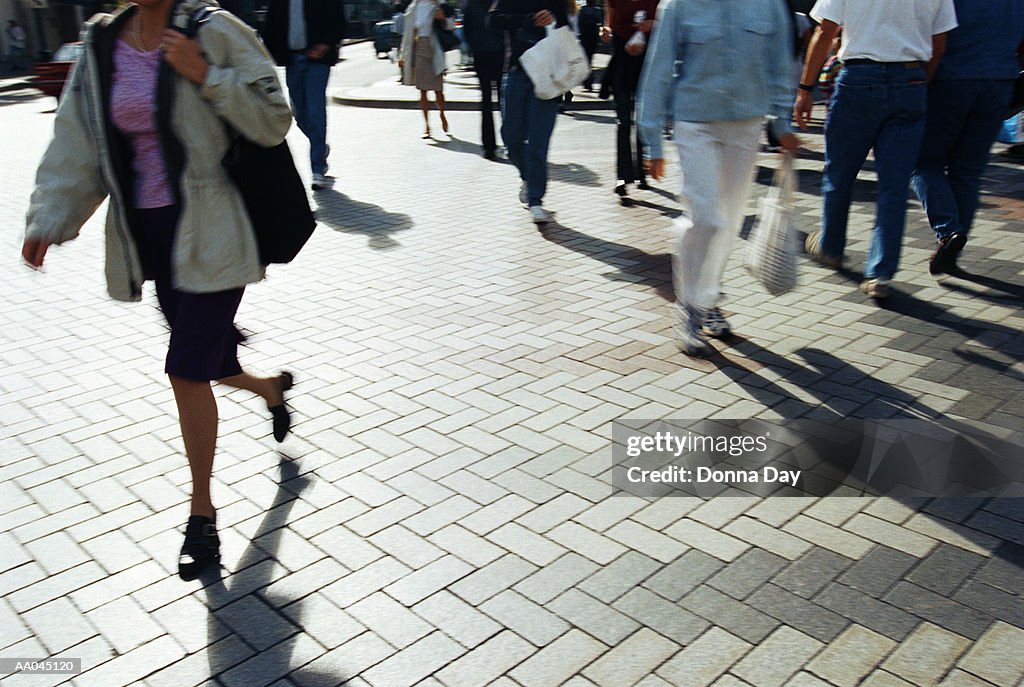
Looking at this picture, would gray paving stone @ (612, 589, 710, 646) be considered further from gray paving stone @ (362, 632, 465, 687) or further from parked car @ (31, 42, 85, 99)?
parked car @ (31, 42, 85, 99)

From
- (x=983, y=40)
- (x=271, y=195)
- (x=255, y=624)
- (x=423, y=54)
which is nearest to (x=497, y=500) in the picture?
(x=255, y=624)

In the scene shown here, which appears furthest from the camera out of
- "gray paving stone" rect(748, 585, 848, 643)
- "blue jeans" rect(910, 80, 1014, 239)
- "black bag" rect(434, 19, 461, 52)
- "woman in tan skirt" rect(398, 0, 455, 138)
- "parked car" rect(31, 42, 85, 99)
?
"parked car" rect(31, 42, 85, 99)

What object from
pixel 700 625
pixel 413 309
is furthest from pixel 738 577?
pixel 413 309

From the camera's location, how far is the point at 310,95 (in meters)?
9.14

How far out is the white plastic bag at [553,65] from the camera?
731cm

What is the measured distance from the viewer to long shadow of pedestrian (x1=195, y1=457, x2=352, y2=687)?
2701 mm

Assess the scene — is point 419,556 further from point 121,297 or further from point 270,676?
point 121,297

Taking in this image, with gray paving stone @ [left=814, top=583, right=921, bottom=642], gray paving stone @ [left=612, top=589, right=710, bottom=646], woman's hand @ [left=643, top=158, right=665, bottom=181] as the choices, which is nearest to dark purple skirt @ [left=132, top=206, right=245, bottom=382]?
gray paving stone @ [left=612, top=589, right=710, bottom=646]

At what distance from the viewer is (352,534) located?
3.40 m

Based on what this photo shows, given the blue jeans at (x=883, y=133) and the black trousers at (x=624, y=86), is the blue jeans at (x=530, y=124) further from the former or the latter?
the blue jeans at (x=883, y=133)

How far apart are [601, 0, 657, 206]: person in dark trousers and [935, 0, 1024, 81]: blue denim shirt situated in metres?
2.80

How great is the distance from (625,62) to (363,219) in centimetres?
253

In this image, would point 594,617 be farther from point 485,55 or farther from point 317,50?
point 485,55

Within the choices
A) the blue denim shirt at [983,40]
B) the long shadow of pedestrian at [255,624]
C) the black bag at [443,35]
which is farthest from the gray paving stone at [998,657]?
the black bag at [443,35]
